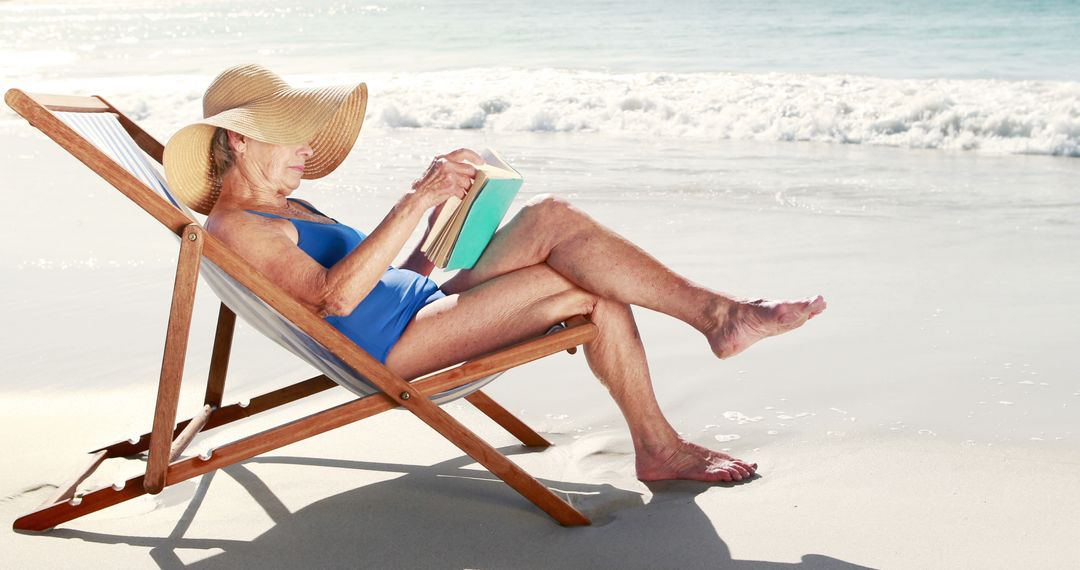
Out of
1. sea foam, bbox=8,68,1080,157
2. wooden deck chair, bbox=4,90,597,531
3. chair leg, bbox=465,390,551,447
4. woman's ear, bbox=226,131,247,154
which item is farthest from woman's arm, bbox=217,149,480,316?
sea foam, bbox=8,68,1080,157

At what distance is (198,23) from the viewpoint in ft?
81.6

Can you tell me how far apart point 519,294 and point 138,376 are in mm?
1785

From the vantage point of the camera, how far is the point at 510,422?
3.26 meters

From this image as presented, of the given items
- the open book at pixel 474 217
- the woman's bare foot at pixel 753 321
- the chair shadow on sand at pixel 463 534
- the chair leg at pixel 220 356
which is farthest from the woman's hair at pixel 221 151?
the woman's bare foot at pixel 753 321

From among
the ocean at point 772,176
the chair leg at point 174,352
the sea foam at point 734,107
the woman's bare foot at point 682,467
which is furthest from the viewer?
the sea foam at point 734,107

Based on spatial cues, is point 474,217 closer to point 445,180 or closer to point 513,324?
point 445,180

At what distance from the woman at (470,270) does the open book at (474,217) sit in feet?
0.13

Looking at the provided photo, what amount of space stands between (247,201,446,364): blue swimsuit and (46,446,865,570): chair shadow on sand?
1.42 feet

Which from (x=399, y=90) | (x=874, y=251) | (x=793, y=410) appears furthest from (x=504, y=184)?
(x=399, y=90)

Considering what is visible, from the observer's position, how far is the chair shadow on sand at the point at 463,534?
256 cm

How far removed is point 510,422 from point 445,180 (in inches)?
36.1

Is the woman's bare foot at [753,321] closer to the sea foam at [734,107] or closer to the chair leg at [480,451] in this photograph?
the chair leg at [480,451]

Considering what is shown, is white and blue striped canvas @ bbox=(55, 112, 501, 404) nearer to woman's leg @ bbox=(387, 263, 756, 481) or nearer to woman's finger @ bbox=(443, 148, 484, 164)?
woman's leg @ bbox=(387, 263, 756, 481)

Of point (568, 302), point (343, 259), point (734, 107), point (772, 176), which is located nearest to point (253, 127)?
point (343, 259)
